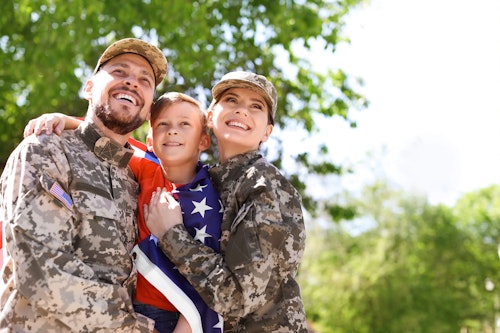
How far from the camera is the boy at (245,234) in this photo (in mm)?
3688

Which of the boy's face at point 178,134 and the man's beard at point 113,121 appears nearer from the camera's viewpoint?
the man's beard at point 113,121

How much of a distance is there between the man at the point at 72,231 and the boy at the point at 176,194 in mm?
105

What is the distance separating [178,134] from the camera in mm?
4309

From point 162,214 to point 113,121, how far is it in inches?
25.9

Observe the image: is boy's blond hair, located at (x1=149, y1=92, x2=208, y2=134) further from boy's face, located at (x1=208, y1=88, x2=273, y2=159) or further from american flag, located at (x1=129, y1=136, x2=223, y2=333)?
american flag, located at (x1=129, y1=136, x2=223, y2=333)

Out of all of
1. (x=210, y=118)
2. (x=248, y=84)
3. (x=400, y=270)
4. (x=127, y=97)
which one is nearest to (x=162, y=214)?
(x=127, y=97)

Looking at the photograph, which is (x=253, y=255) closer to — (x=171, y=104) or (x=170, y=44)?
(x=171, y=104)

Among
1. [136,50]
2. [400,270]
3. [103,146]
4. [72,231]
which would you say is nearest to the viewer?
[72,231]

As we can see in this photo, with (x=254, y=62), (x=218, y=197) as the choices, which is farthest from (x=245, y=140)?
(x=254, y=62)

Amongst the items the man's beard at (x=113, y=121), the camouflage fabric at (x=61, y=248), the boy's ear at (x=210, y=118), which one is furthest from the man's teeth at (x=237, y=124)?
the camouflage fabric at (x=61, y=248)

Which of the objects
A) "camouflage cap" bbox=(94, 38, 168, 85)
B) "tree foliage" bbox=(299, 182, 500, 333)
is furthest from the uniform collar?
"tree foliage" bbox=(299, 182, 500, 333)

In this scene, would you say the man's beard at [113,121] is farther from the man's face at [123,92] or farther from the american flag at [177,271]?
the american flag at [177,271]

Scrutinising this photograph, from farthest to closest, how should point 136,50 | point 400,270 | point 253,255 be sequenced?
point 400,270 < point 136,50 < point 253,255

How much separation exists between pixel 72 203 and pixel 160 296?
69 centimetres
